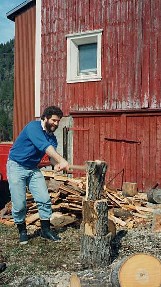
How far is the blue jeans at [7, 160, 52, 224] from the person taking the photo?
675 cm

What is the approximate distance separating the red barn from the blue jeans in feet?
17.0

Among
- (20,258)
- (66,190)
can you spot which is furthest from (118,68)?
(20,258)

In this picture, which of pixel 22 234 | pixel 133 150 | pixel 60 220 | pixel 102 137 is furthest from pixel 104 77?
pixel 22 234

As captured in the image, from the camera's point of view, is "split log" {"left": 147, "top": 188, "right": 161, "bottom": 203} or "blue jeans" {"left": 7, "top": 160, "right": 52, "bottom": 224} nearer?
"blue jeans" {"left": 7, "top": 160, "right": 52, "bottom": 224}

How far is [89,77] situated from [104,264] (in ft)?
25.2

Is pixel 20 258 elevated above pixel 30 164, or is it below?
below

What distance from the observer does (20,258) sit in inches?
245

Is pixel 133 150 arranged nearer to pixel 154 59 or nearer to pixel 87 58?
pixel 154 59

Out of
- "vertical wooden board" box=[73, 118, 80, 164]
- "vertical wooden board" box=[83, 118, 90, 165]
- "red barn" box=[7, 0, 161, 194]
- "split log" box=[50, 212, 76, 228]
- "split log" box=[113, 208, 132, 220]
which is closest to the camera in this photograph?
"split log" box=[50, 212, 76, 228]

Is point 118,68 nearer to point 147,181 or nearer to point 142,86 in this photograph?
point 142,86

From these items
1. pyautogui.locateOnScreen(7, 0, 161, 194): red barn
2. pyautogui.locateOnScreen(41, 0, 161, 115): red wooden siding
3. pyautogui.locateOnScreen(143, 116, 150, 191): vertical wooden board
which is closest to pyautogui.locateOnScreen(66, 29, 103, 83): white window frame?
pyautogui.locateOnScreen(7, 0, 161, 194): red barn

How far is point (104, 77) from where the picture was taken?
39.9 feet

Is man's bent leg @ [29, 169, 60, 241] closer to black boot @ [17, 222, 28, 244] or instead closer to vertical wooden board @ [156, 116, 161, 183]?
black boot @ [17, 222, 28, 244]

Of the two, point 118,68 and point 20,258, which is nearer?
point 20,258
